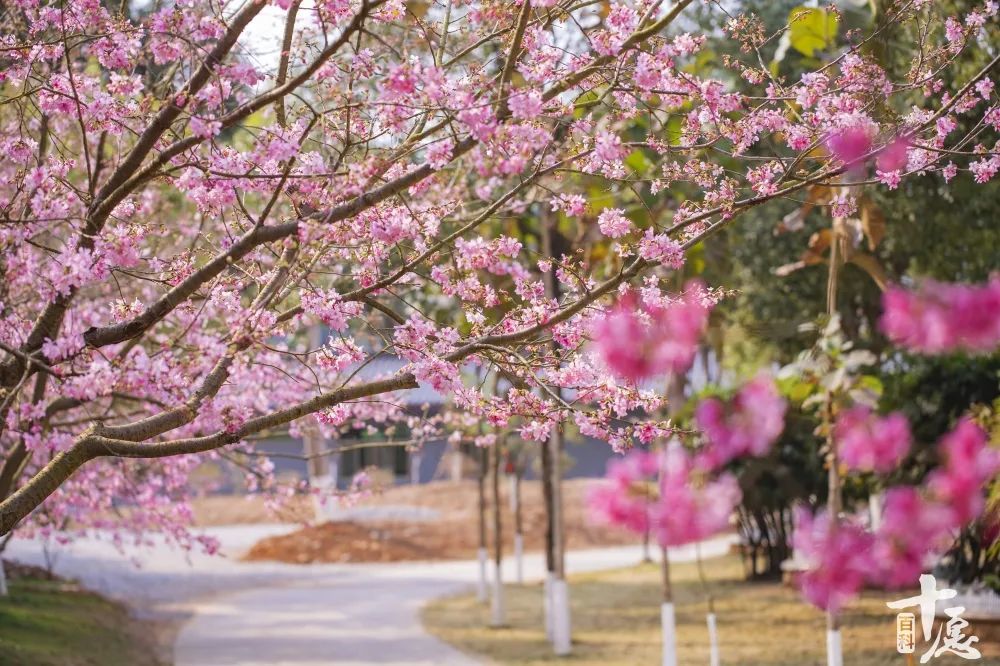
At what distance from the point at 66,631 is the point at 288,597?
24.0ft

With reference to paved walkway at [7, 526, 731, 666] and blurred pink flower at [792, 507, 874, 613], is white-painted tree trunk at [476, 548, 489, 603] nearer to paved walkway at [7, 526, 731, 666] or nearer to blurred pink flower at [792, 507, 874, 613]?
paved walkway at [7, 526, 731, 666]

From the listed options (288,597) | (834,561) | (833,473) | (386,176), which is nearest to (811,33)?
(833,473)

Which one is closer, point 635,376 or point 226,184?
point 635,376

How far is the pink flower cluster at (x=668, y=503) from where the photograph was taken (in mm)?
2701

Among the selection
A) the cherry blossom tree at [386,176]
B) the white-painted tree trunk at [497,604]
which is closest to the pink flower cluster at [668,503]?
the cherry blossom tree at [386,176]

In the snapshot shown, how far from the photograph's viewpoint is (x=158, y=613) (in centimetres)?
1875

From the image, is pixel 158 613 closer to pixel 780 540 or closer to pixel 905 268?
pixel 780 540

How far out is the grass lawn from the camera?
41.9ft

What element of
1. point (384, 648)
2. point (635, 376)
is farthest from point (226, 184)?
point (384, 648)

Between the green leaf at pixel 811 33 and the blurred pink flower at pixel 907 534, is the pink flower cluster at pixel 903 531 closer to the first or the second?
the blurred pink flower at pixel 907 534

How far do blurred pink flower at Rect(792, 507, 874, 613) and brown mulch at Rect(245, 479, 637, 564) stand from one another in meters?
25.0

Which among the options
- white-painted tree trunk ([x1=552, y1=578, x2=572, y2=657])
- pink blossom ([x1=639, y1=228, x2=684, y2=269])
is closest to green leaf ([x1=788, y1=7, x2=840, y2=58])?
white-painted tree trunk ([x1=552, y1=578, x2=572, y2=657])

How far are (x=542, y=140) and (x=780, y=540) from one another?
633 inches

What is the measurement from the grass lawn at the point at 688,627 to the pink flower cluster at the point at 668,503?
9.39 meters
